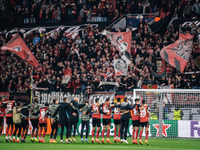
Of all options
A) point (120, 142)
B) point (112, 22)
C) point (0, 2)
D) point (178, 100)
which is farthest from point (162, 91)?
point (0, 2)

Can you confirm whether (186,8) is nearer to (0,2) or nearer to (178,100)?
(178,100)

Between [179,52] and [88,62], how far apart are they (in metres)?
7.44

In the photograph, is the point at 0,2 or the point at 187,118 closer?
the point at 187,118

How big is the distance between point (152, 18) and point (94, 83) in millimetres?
7778

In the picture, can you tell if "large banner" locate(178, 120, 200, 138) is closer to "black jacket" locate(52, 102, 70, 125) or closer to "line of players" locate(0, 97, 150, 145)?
"line of players" locate(0, 97, 150, 145)

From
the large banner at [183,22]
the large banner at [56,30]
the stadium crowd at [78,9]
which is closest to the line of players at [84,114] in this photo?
the large banner at [183,22]

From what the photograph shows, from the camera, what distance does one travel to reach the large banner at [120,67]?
27547mm

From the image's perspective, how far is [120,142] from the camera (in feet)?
68.9

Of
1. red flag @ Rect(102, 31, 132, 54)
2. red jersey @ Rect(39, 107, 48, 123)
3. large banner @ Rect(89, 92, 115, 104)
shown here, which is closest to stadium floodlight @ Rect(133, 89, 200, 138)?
large banner @ Rect(89, 92, 115, 104)

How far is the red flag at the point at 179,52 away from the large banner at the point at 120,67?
2.87 meters

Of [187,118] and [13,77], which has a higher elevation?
[13,77]

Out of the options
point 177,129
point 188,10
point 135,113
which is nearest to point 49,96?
point 177,129

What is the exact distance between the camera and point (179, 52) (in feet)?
84.4

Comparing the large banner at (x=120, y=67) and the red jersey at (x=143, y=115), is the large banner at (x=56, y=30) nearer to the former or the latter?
the large banner at (x=120, y=67)
